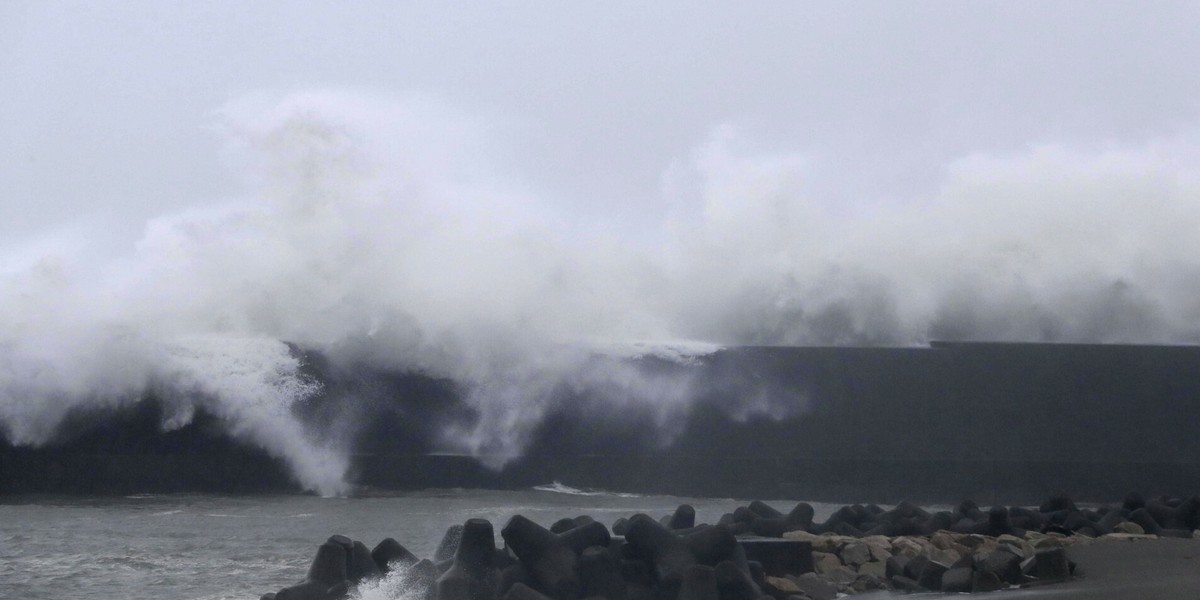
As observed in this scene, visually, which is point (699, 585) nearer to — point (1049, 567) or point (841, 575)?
point (841, 575)

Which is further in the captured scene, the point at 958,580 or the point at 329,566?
the point at 329,566

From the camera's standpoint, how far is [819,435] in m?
24.3

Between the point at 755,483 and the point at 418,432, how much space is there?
261 inches

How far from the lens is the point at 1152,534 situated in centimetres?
1534

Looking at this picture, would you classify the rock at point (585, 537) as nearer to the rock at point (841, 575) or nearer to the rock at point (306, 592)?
the rock at point (306, 592)

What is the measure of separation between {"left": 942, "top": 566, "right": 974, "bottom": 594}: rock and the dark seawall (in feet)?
40.8

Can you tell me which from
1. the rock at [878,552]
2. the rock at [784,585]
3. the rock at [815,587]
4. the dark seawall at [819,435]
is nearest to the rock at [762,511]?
the rock at [878,552]

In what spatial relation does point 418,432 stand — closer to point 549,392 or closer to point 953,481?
point 549,392

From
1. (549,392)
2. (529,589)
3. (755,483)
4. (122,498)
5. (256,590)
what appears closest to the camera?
(529,589)

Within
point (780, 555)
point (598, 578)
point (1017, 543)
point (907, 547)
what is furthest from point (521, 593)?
point (1017, 543)

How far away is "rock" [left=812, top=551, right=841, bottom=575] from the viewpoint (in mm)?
12328

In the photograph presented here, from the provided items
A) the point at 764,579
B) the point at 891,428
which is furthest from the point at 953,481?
the point at 764,579

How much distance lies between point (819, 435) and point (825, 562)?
12.1 metres

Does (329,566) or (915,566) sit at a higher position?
(329,566)
